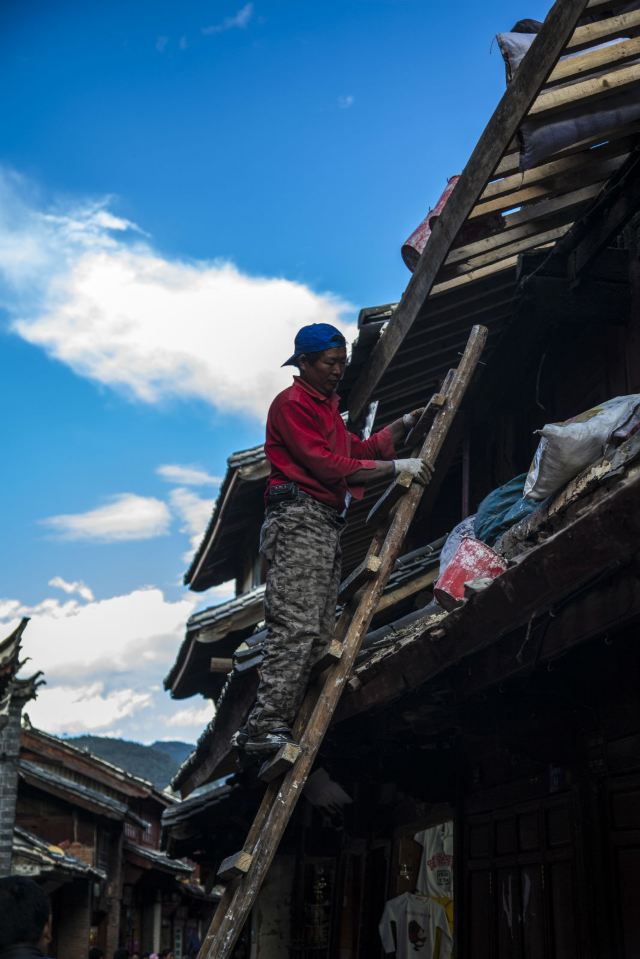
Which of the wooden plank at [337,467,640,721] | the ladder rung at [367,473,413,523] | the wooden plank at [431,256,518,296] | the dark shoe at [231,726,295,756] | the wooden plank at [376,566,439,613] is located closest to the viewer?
the wooden plank at [337,467,640,721]

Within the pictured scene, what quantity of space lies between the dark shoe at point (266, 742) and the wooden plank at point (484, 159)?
9.80 feet

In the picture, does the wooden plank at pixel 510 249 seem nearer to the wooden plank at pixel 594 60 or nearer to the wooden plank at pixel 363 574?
the wooden plank at pixel 594 60

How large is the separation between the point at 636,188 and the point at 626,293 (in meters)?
0.77

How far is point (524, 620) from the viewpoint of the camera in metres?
4.23

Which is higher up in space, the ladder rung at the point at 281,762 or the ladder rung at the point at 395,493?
the ladder rung at the point at 395,493

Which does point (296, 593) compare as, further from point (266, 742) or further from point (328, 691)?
point (266, 742)

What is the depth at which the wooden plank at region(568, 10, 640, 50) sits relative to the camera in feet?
15.7

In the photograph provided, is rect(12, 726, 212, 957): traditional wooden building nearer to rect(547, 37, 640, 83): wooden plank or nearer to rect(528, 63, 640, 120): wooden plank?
rect(528, 63, 640, 120): wooden plank

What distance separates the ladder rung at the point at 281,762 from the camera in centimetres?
452

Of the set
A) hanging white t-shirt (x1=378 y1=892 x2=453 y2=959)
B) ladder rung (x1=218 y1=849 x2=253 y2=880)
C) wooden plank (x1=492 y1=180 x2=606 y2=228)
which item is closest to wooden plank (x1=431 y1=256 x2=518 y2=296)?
wooden plank (x1=492 y1=180 x2=606 y2=228)

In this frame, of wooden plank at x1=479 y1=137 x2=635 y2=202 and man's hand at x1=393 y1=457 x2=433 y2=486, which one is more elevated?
wooden plank at x1=479 y1=137 x2=635 y2=202

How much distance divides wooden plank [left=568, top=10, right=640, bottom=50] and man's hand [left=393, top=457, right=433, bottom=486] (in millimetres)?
2140

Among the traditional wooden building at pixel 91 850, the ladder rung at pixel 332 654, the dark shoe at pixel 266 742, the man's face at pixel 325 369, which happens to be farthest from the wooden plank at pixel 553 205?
the traditional wooden building at pixel 91 850

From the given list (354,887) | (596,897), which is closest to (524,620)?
(596,897)
